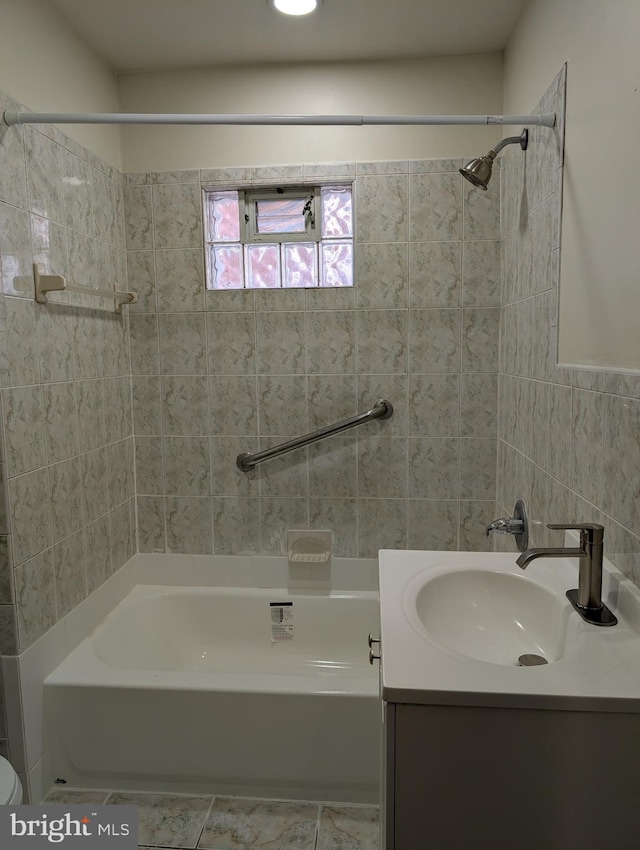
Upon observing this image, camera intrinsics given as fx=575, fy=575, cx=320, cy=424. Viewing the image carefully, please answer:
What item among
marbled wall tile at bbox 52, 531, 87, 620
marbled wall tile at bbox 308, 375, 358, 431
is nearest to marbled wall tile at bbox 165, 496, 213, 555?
marbled wall tile at bbox 52, 531, 87, 620

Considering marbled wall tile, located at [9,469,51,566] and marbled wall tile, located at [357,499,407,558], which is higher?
marbled wall tile, located at [9,469,51,566]

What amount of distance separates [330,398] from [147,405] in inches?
31.6

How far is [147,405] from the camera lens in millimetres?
2512

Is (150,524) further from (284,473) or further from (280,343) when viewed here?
(280,343)

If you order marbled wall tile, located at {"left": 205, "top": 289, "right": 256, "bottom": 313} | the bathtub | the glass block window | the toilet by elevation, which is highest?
the glass block window

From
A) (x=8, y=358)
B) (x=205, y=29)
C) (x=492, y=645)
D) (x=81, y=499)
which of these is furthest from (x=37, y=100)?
(x=492, y=645)

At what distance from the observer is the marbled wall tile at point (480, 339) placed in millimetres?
2324

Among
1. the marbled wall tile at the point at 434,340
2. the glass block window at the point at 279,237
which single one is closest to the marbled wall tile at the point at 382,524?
the marbled wall tile at the point at 434,340

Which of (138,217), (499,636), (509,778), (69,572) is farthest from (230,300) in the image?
(509,778)

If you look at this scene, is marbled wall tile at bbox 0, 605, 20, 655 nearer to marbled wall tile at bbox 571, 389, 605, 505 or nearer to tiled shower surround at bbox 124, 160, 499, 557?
tiled shower surround at bbox 124, 160, 499, 557

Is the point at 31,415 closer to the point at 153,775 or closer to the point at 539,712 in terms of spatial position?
the point at 153,775

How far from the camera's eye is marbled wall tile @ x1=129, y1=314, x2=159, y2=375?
246cm

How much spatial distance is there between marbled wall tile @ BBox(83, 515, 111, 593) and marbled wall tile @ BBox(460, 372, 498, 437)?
4.92ft

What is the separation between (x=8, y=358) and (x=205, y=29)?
138 cm
